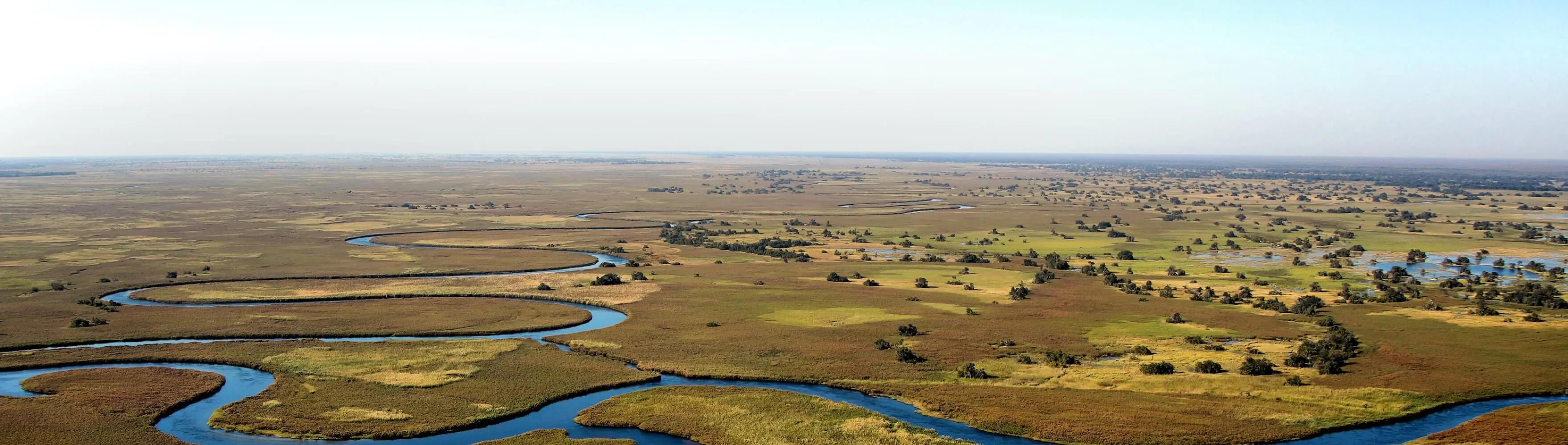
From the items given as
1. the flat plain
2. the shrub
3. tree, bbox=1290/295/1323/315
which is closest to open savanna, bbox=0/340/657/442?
the flat plain

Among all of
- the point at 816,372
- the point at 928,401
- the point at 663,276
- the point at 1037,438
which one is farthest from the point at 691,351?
the point at 663,276

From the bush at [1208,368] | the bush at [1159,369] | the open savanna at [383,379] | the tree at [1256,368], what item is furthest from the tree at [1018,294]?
the open savanna at [383,379]

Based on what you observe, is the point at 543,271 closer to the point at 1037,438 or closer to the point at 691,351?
the point at 691,351

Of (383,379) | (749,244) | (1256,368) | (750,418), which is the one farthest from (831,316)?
(749,244)

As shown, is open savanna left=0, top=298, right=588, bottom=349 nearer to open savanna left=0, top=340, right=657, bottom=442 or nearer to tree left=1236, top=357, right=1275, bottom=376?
open savanna left=0, top=340, right=657, bottom=442

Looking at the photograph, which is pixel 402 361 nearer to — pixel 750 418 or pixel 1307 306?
pixel 750 418

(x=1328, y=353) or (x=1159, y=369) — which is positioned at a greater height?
(x=1328, y=353)
